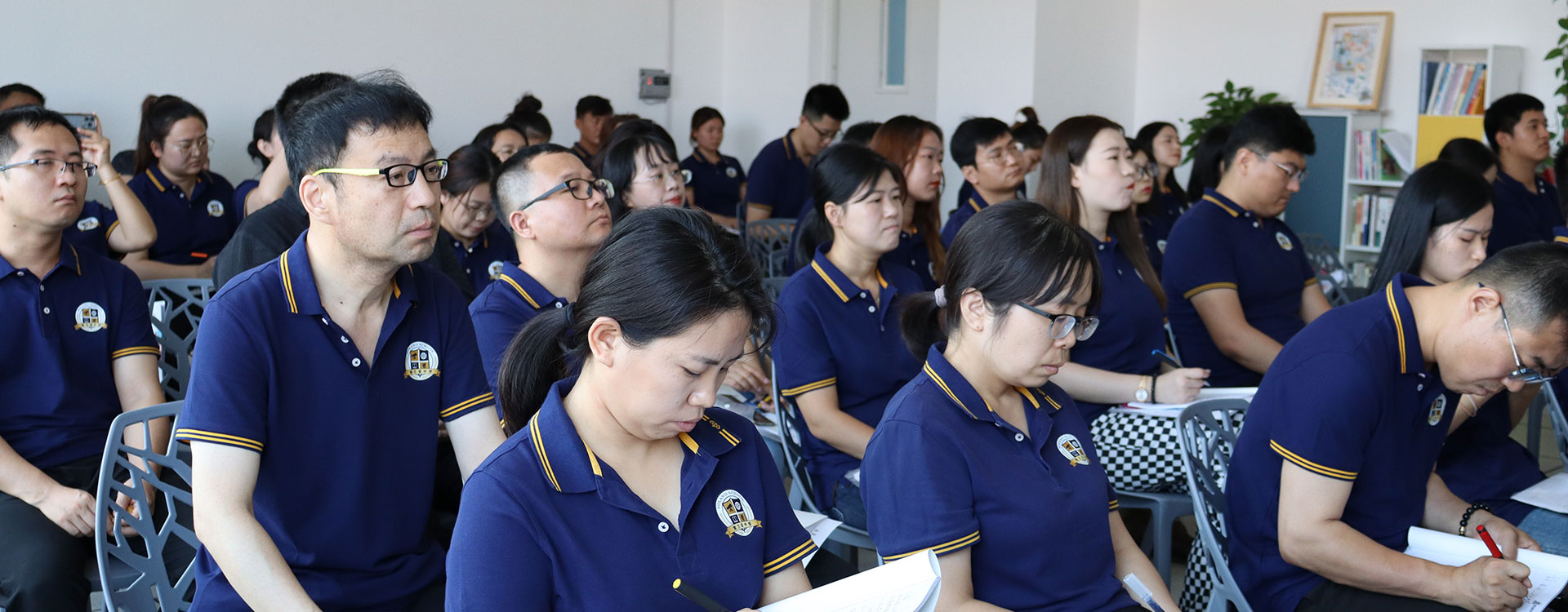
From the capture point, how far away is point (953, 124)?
7371 mm

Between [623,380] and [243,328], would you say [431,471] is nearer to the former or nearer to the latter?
[243,328]

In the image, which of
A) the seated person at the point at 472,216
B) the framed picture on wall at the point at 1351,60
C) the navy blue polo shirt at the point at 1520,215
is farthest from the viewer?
the framed picture on wall at the point at 1351,60

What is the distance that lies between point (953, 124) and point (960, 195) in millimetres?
2422

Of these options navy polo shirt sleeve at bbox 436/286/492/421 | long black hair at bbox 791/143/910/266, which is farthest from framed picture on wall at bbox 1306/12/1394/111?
navy polo shirt sleeve at bbox 436/286/492/421

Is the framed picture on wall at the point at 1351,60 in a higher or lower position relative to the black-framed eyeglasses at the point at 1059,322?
higher

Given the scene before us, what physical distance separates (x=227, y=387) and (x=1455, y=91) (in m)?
6.80

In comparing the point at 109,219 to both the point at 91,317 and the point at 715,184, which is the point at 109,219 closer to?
the point at 91,317

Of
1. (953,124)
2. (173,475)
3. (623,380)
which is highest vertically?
(953,124)

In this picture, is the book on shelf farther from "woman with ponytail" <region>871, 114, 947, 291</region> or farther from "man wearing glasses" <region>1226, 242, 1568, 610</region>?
"man wearing glasses" <region>1226, 242, 1568, 610</region>

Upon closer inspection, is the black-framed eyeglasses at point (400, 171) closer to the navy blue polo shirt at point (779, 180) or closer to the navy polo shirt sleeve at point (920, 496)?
the navy polo shirt sleeve at point (920, 496)

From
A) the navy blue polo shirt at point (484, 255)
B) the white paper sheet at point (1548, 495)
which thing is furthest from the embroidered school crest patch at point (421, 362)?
the white paper sheet at point (1548, 495)

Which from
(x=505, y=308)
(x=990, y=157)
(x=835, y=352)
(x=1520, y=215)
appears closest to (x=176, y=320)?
(x=505, y=308)

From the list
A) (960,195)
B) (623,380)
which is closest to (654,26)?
(960,195)

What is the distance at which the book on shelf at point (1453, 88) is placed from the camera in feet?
21.1
